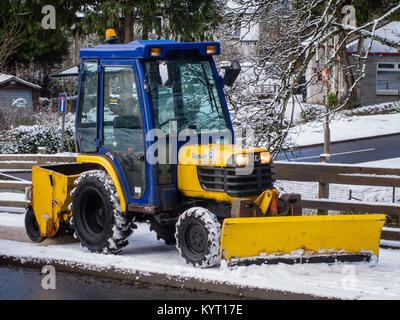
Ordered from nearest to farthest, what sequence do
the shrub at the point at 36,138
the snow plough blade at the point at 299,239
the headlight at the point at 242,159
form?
the snow plough blade at the point at 299,239 < the headlight at the point at 242,159 < the shrub at the point at 36,138

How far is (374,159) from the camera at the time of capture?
2103 cm

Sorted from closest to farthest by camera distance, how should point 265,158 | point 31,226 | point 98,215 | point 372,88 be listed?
point 265,158 → point 98,215 → point 31,226 → point 372,88

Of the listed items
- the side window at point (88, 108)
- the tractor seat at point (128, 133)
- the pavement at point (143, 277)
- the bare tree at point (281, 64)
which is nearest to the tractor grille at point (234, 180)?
the tractor seat at point (128, 133)

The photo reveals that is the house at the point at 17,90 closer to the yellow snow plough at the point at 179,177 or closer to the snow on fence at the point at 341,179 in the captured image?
the snow on fence at the point at 341,179

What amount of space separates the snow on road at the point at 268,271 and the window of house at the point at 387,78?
33.7m

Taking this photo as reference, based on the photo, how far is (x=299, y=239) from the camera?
7.58 metres

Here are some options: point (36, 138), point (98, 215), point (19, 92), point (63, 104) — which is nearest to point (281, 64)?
point (98, 215)

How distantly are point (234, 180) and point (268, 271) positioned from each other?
1081 mm

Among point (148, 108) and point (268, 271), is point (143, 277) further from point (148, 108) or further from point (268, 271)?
point (148, 108)

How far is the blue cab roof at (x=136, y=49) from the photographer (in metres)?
8.01

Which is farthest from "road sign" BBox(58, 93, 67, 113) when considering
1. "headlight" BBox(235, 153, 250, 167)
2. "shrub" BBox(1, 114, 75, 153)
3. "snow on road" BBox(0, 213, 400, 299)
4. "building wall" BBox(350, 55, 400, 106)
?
"building wall" BBox(350, 55, 400, 106)

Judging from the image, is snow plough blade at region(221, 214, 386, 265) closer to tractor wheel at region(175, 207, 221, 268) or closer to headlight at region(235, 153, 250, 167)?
tractor wheel at region(175, 207, 221, 268)
